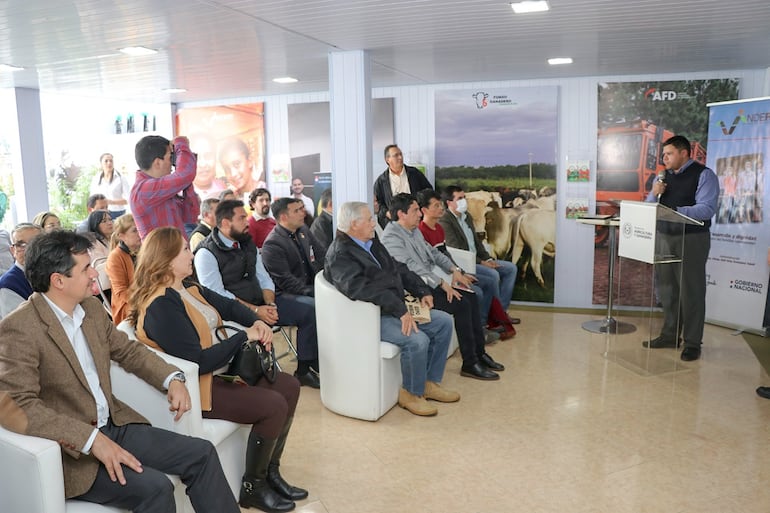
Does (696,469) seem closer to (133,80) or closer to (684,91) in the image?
(684,91)

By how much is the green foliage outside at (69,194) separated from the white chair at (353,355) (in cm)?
608

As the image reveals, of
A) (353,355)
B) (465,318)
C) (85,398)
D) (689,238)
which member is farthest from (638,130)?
(85,398)

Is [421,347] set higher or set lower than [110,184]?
lower

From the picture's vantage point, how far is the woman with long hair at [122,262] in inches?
158

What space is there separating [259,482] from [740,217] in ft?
17.7

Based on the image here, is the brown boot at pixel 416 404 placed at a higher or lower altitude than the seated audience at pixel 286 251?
lower

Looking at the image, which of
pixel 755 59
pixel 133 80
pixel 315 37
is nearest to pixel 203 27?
pixel 315 37

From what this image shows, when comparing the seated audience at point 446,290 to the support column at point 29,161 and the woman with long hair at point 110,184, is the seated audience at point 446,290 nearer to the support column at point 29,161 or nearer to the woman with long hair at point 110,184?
the support column at point 29,161

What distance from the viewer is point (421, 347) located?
425 centimetres

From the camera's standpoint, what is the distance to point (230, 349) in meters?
2.97

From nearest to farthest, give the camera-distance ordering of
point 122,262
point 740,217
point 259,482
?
point 259,482 → point 122,262 → point 740,217

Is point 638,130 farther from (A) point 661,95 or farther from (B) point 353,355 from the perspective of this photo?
(B) point 353,355

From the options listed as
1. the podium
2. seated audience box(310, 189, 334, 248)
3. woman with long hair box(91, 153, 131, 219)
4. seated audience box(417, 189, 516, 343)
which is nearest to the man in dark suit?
seated audience box(417, 189, 516, 343)

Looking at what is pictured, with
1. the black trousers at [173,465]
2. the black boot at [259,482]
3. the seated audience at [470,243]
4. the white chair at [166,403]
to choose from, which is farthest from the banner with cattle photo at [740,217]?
the black trousers at [173,465]
